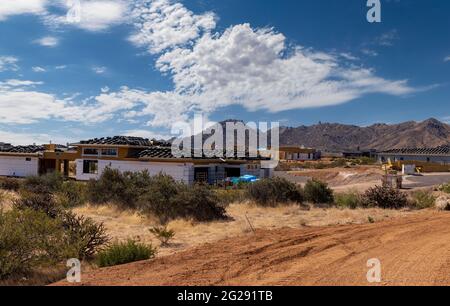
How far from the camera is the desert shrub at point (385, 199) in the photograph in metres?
22.5

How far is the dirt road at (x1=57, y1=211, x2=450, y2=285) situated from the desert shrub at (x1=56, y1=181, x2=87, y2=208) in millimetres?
14177

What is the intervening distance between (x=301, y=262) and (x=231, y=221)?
29.0 feet

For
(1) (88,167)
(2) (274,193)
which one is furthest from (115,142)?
(2) (274,193)

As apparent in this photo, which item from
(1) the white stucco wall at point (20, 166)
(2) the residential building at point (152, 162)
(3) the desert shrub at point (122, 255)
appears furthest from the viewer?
(1) the white stucco wall at point (20, 166)

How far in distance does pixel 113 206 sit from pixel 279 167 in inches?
2188

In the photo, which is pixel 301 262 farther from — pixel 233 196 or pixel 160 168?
pixel 160 168

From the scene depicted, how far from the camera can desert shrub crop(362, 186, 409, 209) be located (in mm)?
22500

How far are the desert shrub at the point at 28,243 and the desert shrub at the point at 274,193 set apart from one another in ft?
43.6

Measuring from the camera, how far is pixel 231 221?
18125 millimetres

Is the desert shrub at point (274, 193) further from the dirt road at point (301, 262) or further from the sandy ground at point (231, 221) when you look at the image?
the dirt road at point (301, 262)

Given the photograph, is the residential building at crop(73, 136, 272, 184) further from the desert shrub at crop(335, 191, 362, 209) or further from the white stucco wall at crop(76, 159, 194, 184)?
the desert shrub at crop(335, 191, 362, 209)

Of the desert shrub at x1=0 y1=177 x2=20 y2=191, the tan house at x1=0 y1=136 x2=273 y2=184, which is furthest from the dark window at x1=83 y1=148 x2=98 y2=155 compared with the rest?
the desert shrub at x1=0 y1=177 x2=20 y2=191

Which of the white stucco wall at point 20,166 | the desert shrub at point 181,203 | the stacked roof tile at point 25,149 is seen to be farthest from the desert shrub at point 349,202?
the stacked roof tile at point 25,149
